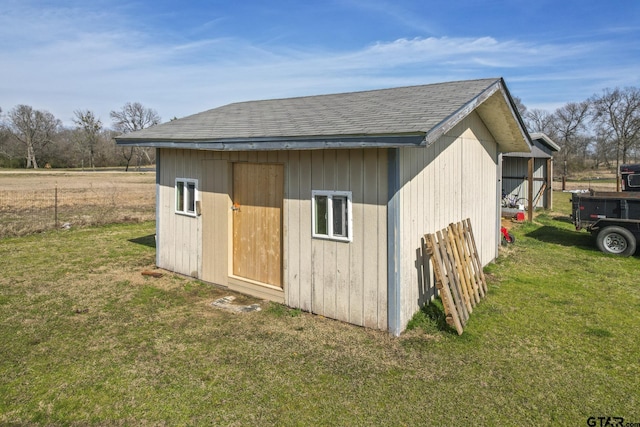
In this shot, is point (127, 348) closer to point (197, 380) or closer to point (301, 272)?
point (197, 380)

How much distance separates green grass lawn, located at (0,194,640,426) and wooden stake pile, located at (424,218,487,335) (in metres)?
0.21

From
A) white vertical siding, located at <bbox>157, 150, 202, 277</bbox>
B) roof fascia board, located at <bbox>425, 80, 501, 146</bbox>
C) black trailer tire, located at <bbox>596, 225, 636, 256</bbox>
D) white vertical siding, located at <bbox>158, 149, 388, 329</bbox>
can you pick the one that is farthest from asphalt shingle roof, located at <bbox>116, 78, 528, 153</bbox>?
black trailer tire, located at <bbox>596, 225, 636, 256</bbox>

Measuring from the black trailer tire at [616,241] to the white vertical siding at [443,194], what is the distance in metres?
2.73

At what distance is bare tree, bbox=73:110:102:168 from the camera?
54.4m

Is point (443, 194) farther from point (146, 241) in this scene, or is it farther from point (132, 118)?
point (132, 118)

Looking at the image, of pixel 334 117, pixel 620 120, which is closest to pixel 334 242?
pixel 334 117

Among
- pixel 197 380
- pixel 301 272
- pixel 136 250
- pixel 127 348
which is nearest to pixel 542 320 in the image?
pixel 301 272

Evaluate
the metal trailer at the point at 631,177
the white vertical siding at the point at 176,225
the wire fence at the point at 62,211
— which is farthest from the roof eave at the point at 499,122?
the wire fence at the point at 62,211

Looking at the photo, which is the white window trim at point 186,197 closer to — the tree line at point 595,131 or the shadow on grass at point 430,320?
the shadow on grass at point 430,320

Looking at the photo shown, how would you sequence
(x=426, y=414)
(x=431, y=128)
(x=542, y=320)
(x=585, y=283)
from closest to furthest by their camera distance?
(x=426, y=414) → (x=431, y=128) → (x=542, y=320) → (x=585, y=283)

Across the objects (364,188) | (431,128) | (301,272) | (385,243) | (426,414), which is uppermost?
(431,128)

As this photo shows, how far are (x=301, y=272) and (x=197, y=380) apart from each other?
215 cm

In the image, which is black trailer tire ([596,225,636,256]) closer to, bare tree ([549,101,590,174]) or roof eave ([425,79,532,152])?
roof eave ([425,79,532,152])

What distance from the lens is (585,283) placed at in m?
7.06
